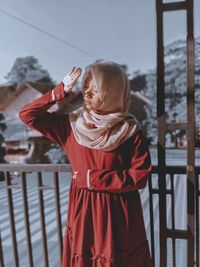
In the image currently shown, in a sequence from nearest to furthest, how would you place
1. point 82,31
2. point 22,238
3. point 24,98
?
1. point 22,238
2. point 82,31
3. point 24,98

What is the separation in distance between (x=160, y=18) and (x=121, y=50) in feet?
11.4

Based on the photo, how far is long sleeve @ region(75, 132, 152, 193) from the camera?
0.92m

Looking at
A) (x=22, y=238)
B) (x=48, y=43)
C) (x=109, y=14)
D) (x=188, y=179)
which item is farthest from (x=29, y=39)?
(x=188, y=179)

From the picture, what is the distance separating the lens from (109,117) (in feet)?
3.06

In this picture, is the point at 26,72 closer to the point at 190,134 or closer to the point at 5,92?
the point at 5,92

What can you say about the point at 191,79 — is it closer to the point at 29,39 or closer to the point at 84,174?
the point at 84,174

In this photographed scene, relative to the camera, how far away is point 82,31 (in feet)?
13.8

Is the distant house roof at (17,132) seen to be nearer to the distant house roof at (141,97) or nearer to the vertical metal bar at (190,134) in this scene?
the distant house roof at (141,97)

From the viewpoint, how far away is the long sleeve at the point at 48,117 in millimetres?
989

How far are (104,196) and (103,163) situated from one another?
0.13 m

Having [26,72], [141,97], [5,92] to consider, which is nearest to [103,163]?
[141,97]

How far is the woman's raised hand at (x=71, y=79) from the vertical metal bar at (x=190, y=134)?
1.46 feet

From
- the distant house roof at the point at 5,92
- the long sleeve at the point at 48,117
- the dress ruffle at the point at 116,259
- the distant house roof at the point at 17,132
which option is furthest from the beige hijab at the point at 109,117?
the distant house roof at the point at 5,92

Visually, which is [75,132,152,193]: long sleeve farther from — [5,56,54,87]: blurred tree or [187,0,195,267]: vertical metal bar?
[5,56,54,87]: blurred tree
